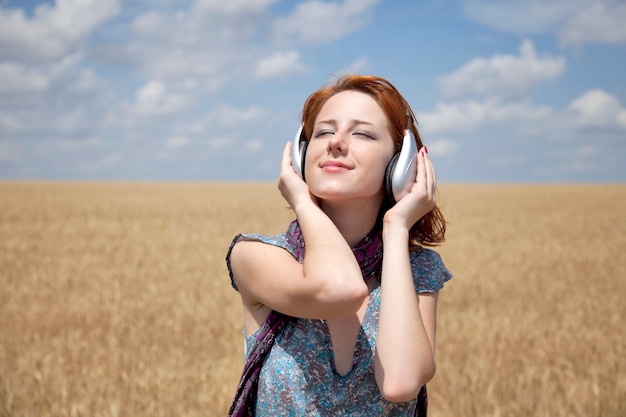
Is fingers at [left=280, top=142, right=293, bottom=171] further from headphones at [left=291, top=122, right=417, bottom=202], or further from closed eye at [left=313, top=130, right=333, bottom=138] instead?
headphones at [left=291, top=122, right=417, bottom=202]

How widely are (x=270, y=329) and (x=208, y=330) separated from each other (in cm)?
440

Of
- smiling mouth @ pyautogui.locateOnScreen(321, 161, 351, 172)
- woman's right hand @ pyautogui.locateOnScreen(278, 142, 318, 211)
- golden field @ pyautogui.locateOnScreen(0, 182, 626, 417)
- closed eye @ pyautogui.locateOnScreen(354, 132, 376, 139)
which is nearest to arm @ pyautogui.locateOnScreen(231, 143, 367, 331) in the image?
woman's right hand @ pyautogui.locateOnScreen(278, 142, 318, 211)

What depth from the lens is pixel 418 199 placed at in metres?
1.92

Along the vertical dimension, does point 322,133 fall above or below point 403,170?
above

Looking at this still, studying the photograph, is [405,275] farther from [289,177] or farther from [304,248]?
[289,177]

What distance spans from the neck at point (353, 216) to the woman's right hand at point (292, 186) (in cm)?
7

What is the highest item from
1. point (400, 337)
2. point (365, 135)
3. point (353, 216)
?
point (365, 135)

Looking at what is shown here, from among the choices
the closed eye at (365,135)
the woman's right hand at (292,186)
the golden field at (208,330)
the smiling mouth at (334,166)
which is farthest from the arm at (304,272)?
the golden field at (208,330)

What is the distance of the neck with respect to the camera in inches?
78.7

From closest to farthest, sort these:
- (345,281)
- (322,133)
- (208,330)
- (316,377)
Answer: (345,281) → (316,377) → (322,133) → (208,330)

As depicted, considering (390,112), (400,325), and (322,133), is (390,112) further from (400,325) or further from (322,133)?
(400,325)

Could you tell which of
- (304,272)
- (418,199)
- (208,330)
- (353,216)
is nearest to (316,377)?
(304,272)

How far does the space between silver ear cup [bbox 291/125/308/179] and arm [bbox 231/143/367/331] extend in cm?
2

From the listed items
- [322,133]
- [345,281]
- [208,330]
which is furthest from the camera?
[208,330]
